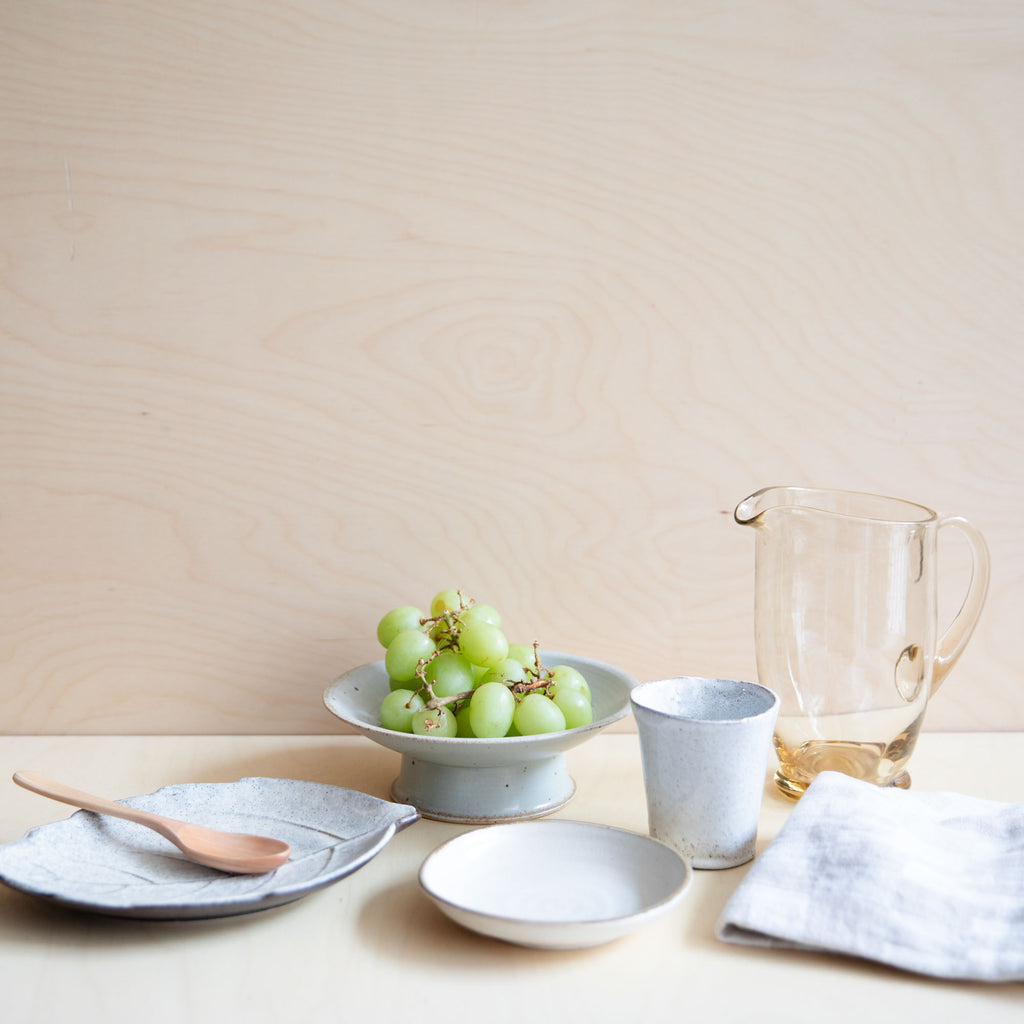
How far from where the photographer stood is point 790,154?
2.90ft

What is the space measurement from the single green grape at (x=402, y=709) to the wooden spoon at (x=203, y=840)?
0.14m

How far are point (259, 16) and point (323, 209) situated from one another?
0.57 feet

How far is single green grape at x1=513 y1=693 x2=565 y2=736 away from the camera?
27.5 inches

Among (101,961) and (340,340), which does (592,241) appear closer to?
(340,340)

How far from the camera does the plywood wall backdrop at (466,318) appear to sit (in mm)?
865

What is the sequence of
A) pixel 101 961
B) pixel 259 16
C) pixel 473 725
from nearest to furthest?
pixel 101 961 → pixel 473 725 → pixel 259 16

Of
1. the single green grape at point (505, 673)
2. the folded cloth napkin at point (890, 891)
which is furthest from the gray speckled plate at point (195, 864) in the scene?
the folded cloth napkin at point (890, 891)

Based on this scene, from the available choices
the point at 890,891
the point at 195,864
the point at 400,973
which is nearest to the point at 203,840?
the point at 195,864

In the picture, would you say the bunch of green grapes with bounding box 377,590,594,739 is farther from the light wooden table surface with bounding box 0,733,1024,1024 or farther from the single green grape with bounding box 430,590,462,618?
the light wooden table surface with bounding box 0,733,1024,1024

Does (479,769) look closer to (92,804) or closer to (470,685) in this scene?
(470,685)

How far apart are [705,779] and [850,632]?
19 cm

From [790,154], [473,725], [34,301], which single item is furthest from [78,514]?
[790,154]

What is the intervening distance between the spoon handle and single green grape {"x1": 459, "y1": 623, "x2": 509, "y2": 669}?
24 centimetres

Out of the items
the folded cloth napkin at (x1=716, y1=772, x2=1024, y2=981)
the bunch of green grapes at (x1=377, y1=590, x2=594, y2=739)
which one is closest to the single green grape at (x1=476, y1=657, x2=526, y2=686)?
the bunch of green grapes at (x1=377, y1=590, x2=594, y2=739)
